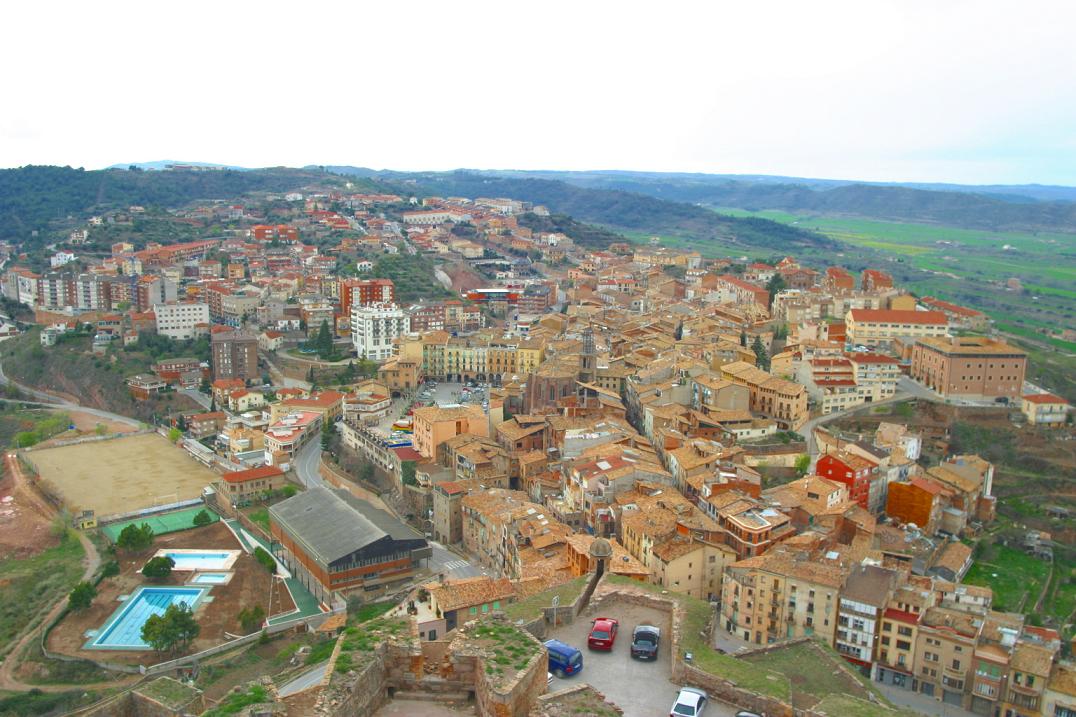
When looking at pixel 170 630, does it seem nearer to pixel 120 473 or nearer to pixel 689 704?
pixel 120 473

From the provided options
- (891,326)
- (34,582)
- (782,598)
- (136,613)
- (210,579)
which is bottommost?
(34,582)

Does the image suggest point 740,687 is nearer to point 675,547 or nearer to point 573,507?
point 675,547

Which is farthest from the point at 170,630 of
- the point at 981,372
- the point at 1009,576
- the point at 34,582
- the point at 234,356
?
the point at 981,372

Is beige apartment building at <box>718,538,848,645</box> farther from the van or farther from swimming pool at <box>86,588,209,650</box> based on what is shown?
swimming pool at <box>86,588,209,650</box>

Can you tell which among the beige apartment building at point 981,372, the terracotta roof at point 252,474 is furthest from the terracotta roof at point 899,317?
the terracotta roof at point 252,474

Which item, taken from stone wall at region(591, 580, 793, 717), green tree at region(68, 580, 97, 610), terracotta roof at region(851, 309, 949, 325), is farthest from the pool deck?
terracotta roof at region(851, 309, 949, 325)

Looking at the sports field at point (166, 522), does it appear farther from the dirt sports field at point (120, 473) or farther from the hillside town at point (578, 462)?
the dirt sports field at point (120, 473)
